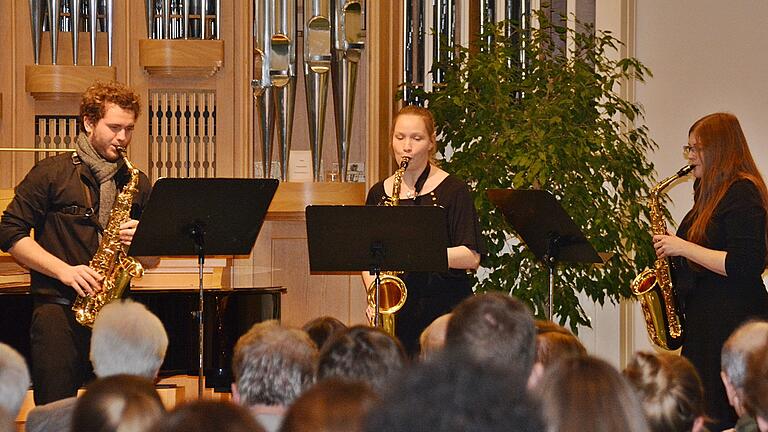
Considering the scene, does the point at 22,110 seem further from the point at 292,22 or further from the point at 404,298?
the point at 404,298

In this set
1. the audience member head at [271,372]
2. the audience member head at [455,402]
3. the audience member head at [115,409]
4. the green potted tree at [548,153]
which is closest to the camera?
the audience member head at [455,402]

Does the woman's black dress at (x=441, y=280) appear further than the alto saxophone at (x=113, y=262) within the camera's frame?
Yes

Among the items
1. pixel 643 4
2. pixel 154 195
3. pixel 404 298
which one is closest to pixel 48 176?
pixel 154 195

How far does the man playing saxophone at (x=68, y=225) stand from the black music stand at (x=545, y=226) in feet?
5.16

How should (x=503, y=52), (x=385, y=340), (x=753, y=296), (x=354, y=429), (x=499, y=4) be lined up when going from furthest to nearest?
(x=499, y=4) → (x=503, y=52) → (x=753, y=296) → (x=385, y=340) → (x=354, y=429)

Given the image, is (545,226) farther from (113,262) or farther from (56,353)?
(56,353)

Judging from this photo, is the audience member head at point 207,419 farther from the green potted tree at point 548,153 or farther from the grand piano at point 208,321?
the green potted tree at point 548,153

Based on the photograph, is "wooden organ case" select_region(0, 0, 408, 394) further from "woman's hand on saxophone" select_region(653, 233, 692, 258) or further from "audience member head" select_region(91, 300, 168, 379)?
"audience member head" select_region(91, 300, 168, 379)

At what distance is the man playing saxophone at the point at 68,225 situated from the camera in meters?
4.32

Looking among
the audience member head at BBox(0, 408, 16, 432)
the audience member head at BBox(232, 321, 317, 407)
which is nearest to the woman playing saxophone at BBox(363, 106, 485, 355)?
the audience member head at BBox(232, 321, 317, 407)

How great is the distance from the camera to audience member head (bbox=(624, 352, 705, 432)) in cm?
243

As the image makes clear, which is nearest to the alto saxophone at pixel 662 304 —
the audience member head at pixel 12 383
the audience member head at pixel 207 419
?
the audience member head at pixel 12 383

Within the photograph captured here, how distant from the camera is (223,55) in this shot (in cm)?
648

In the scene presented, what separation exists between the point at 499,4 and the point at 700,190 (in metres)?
2.58
